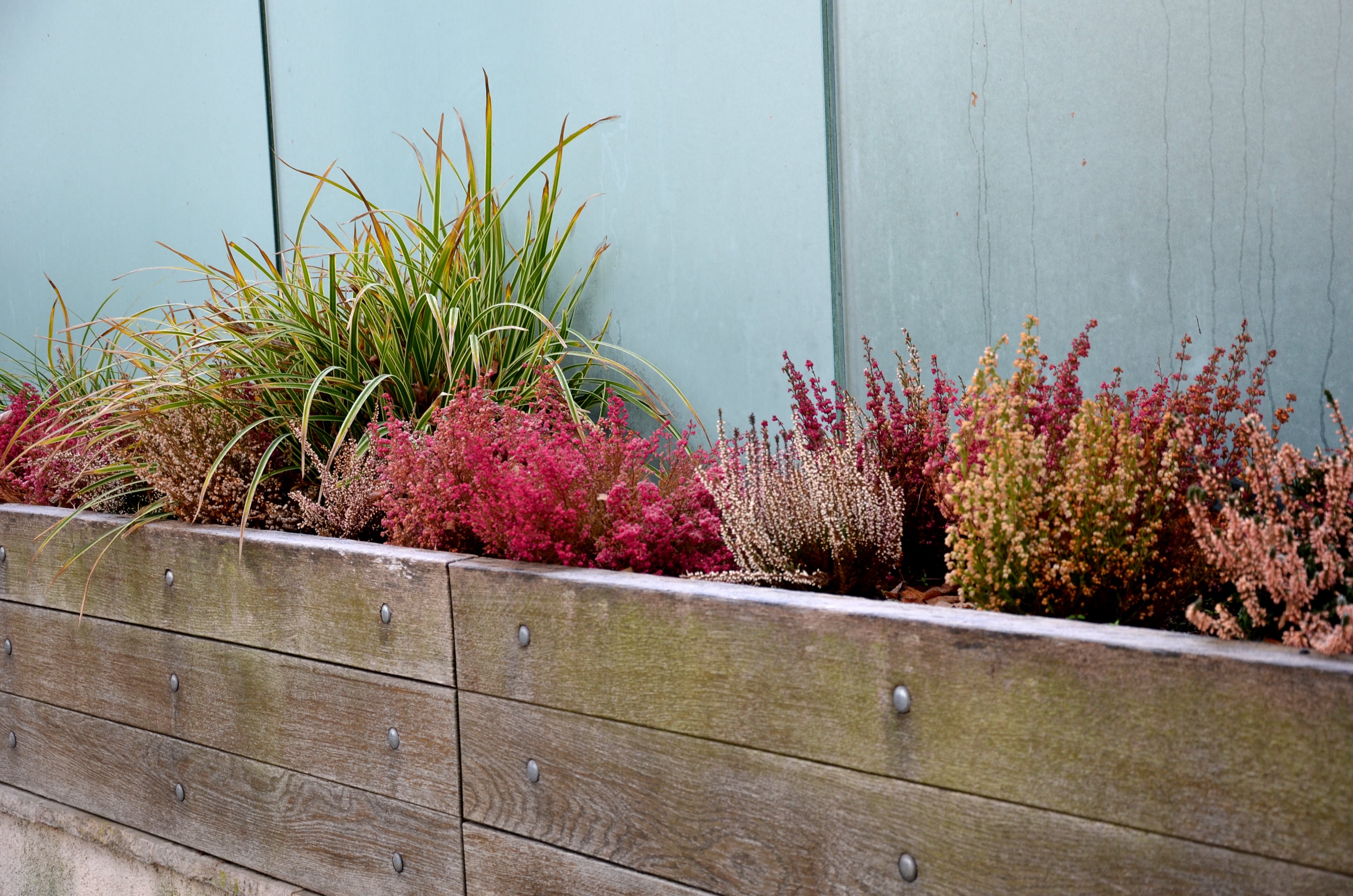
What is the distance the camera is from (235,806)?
2.08 m

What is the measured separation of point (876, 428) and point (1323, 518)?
739 mm

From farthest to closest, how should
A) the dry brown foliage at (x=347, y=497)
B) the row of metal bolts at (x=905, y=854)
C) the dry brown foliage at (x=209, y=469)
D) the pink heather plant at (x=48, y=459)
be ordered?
the pink heather plant at (x=48, y=459), the dry brown foliage at (x=209, y=469), the dry brown foliage at (x=347, y=497), the row of metal bolts at (x=905, y=854)

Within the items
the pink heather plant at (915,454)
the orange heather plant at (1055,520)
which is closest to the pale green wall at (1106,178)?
the pink heather plant at (915,454)

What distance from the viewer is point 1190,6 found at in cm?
180

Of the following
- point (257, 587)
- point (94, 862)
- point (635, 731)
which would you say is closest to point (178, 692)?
point (257, 587)

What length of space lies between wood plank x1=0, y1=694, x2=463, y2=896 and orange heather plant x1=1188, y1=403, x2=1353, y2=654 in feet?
4.20

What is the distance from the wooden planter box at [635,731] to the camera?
1.08m

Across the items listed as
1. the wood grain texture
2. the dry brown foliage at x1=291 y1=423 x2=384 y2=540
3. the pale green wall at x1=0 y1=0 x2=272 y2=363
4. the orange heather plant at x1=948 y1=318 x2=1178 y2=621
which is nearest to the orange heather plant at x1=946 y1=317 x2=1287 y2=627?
the orange heather plant at x1=948 y1=318 x2=1178 y2=621

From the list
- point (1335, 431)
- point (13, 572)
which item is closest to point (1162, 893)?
point (1335, 431)

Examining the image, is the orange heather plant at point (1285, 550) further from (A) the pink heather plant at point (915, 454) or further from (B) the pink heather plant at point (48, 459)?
(B) the pink heather plant at point (48, 459)

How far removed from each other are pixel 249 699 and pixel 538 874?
0.76 metres

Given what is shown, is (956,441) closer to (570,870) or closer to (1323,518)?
(1323,518)

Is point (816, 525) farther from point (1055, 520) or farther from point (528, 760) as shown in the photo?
point (528, 760)

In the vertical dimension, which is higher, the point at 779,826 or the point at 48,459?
the point at 48,459
